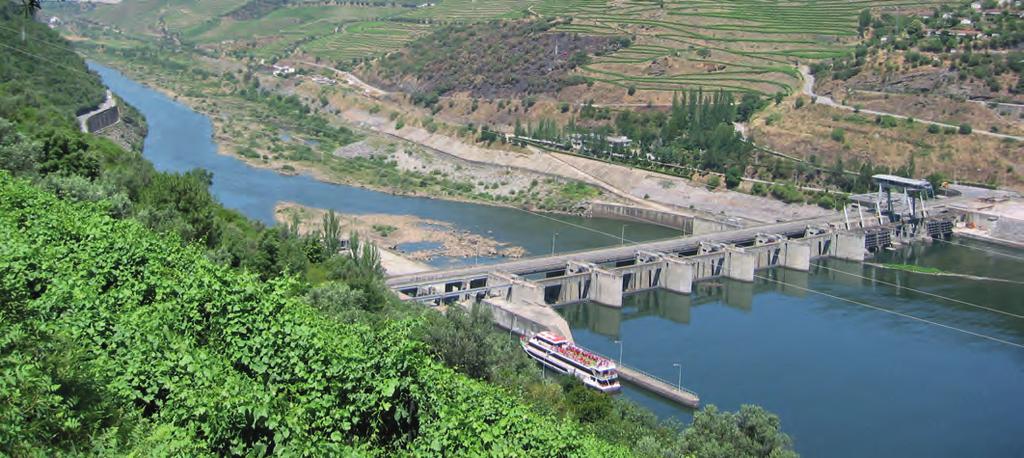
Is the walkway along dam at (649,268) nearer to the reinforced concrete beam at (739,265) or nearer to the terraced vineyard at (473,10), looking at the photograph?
the reinforced concrete beam at (739,265)

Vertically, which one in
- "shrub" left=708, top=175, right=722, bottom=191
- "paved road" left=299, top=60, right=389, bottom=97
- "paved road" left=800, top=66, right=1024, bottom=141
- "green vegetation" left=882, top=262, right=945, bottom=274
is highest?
"paved road" left=800, top=66, right=1024, bottom=141

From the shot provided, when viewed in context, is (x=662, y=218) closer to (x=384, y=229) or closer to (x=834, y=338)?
(x=384, y=229)

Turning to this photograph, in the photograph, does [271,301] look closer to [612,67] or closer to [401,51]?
[612,67]

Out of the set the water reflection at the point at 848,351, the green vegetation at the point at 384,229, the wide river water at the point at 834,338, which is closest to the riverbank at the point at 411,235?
the green vegetation at the point at 384,229

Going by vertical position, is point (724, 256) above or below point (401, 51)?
below

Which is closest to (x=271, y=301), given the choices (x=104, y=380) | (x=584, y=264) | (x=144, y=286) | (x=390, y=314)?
(x=144, y=286)

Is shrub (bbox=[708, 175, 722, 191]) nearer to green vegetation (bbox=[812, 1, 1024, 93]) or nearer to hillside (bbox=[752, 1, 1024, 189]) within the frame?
hillside (bbox=[752, 1, 1024, 189])

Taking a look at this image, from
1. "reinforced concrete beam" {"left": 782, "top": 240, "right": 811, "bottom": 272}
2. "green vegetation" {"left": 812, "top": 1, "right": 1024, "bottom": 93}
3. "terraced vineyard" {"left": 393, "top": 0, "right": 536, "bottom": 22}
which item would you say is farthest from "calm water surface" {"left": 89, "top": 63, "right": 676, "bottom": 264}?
"terraced vineyard" {"left": 393, "top": 0, "right": 536, "bottom": 22}
